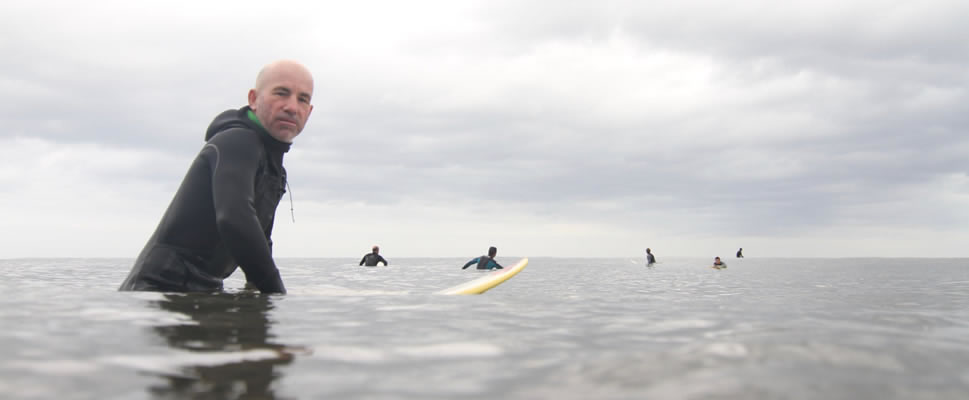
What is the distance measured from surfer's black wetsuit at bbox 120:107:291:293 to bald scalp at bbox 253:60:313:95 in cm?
27

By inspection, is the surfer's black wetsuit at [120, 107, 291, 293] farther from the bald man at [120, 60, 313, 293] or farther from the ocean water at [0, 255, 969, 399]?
the ocean water at [0, 255, 969, 399]

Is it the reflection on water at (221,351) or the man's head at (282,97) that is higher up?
the man's head at (282,97)

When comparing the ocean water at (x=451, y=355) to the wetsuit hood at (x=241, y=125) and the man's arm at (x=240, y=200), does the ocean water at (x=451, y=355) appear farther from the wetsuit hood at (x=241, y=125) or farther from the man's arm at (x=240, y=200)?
the wetsuit hood at (x=241, y=125)

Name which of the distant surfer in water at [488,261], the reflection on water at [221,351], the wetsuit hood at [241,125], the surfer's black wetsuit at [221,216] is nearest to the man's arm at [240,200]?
the surfer's black wetsuit at [221,216]

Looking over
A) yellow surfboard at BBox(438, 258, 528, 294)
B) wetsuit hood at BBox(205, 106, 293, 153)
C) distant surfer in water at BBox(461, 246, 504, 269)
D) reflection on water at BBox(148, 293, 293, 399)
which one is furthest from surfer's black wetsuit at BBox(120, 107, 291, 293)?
distant surfer in water at BBox(461, 246, 504, 269)

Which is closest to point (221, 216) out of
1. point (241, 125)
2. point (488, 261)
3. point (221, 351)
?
point (241, 125)

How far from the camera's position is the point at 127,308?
11.6 feet

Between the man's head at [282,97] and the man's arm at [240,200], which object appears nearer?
the man's arm at [240,200]

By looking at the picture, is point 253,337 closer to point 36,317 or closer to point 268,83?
point 36,317

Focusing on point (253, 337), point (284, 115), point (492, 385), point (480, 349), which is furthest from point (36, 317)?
point (492, 385)

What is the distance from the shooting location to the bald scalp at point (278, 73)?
475 cm

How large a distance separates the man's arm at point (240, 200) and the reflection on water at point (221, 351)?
0.39 metres

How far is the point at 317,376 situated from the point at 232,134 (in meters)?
2.96

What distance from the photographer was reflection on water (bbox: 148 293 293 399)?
173 cm
